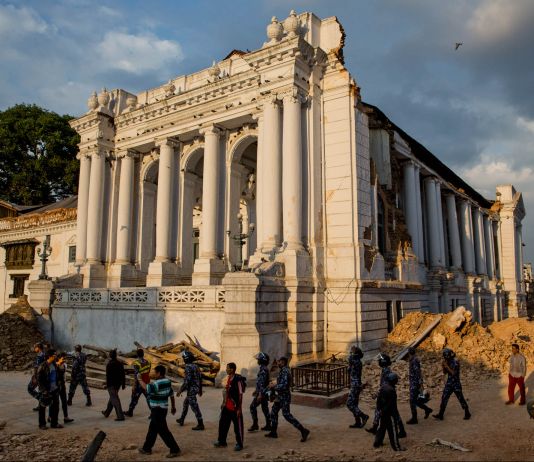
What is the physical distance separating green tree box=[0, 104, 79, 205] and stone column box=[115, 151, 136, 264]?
25.4 metres

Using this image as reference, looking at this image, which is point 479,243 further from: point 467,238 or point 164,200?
point 164,200

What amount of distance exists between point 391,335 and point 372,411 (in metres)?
9.17

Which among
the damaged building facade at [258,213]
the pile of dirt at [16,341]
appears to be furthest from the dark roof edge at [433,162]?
the pile of dirt at [16,341]

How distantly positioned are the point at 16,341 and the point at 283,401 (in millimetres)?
17204

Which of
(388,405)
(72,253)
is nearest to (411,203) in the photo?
(72,253)

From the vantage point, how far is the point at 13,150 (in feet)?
164

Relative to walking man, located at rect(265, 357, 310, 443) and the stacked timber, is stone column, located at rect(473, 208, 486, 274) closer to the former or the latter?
the stacked timber

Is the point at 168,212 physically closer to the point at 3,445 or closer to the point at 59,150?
the point at 3,445

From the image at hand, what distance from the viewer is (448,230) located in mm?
39344

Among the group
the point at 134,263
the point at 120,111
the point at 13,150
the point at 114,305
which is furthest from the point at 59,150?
the point at 114,305

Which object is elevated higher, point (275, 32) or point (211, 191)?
point (275, 32)

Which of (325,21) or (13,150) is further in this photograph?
(13,150)

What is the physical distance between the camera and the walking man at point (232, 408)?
909cm

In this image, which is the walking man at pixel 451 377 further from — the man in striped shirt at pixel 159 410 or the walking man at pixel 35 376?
the walking man at pixel 35 376
